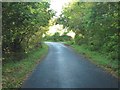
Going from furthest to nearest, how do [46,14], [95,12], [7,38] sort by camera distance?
[46,14] → [95,12] → [7,38]

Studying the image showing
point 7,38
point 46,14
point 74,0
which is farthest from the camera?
point 74,0

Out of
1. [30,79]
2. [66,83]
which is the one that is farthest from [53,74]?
[66,83]

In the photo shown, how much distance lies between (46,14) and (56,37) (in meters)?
50.2

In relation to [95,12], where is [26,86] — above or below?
below

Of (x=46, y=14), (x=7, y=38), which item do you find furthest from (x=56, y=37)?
(x=7, y=38)

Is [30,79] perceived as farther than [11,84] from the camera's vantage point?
Yes

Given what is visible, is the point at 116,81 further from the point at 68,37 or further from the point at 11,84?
the point at 68,37

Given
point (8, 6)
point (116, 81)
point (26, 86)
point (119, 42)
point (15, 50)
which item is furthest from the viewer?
point (15, 50)

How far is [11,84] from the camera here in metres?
12.3

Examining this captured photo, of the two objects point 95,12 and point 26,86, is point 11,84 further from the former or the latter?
point 95,12

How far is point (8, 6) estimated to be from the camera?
14133 mm

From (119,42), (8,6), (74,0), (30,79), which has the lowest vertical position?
(30,79)

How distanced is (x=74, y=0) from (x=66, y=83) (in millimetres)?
32800

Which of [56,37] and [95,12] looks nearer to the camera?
[95,12]
